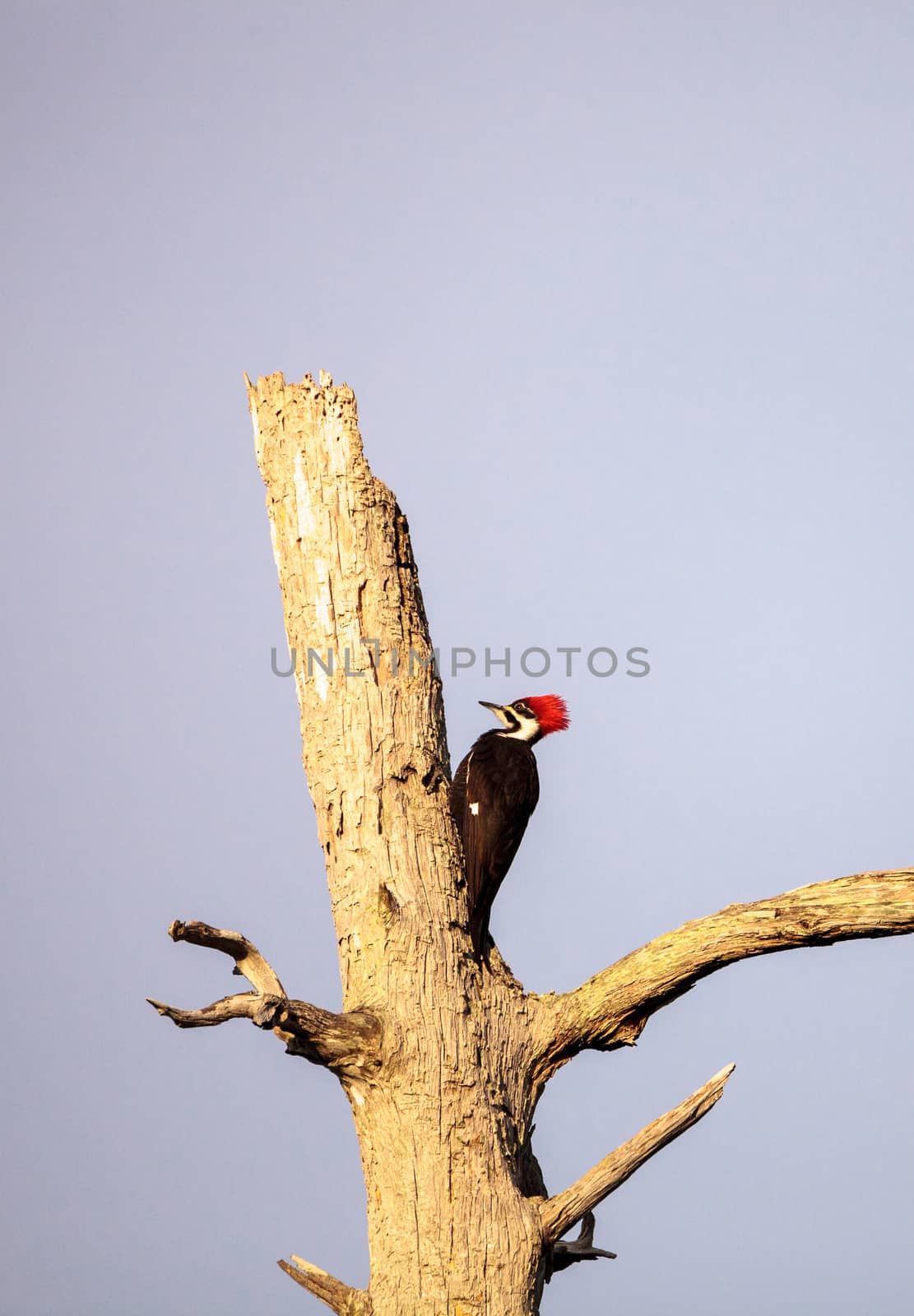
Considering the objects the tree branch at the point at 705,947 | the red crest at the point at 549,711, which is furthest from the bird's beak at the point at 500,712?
the tree branch at the point at 705,947

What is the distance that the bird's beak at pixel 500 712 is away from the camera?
6.09 metres

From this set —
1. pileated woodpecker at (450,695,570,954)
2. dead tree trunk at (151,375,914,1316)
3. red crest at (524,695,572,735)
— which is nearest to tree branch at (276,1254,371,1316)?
dead tree trunk at (151,375,914,1316)

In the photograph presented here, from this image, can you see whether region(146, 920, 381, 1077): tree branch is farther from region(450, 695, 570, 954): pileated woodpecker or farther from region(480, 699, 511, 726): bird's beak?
region(480, 699, 511, 726): bird's beak

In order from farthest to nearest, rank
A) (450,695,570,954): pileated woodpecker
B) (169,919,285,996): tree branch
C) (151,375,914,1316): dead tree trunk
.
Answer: (450,695,570,954): pileated woodpecker, (151,375,914,1316): dead tree trunk, (169,919,285,996): tree branch

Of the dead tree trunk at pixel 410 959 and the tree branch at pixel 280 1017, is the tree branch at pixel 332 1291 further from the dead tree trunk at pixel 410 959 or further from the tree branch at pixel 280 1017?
the tree branch at pixel 280 1017

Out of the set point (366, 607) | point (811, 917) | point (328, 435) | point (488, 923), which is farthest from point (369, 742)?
point (811, 917)

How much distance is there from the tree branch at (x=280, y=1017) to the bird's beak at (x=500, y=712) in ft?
7.25

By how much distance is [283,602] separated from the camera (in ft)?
15.1

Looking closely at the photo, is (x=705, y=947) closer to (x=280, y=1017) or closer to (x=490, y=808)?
(x=490, y=808)

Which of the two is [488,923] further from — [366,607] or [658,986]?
[366,607]

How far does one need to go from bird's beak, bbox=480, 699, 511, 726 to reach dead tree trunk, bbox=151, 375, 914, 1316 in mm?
1546

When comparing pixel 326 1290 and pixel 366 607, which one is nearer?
pixel 326 1290

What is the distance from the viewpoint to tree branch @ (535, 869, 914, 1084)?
3.86 metres

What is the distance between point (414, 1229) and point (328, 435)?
2567mm
